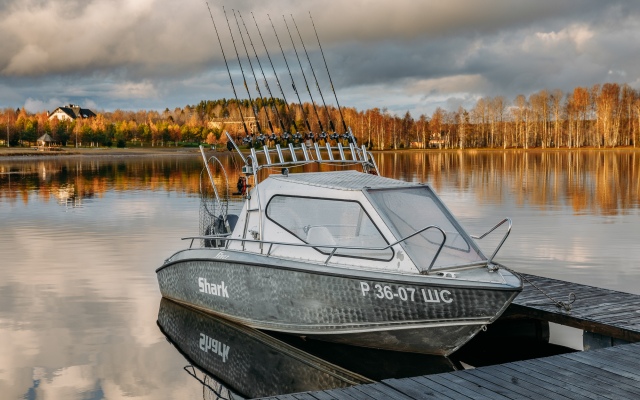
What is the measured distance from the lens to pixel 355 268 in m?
9.74

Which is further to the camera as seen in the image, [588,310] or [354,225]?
[588,310]

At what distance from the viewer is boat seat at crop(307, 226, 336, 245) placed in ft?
34.0

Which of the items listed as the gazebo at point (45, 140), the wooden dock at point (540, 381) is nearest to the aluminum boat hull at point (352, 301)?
the wooden dock at point (540, 381)

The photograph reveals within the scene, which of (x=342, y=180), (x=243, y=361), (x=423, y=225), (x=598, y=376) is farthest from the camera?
(x=342, y=180)

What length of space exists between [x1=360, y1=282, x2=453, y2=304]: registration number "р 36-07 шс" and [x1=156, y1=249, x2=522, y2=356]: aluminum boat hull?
0.01 m

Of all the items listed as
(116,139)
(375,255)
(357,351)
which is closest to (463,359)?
(357,351)

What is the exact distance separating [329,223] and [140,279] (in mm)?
7112

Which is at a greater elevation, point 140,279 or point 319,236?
point 319,236

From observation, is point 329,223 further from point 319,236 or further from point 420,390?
point 420,390

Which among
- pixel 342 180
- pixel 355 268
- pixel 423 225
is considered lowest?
pixel 355 268

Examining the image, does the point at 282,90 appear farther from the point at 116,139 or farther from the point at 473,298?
the point at 116,139

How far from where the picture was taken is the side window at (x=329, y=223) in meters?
9.91

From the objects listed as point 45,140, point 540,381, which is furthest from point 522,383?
point 45,140

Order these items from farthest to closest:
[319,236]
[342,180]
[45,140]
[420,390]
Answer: [45,140] → [342,180] → [319,236] → [420,390]
